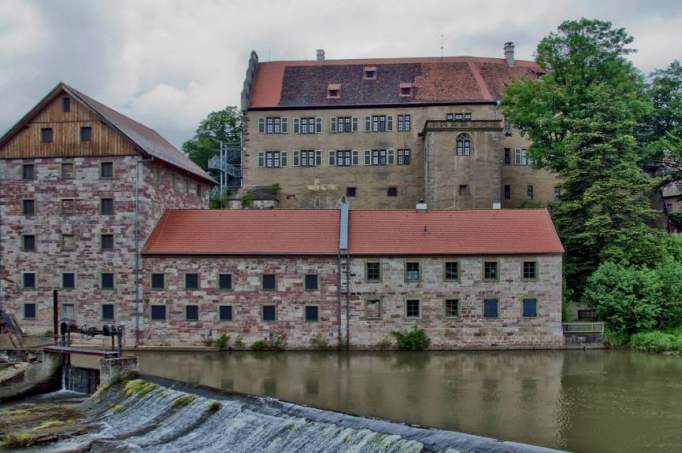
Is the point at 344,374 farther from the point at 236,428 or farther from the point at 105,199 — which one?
the point at 105,199

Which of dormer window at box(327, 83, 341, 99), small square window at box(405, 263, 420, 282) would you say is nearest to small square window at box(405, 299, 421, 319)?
small square window at box(405, 263, 420, 282)

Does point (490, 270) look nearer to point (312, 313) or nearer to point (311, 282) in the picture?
point (311, 282)

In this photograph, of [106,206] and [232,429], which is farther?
[106,206]

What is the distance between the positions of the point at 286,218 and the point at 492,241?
11.0 m

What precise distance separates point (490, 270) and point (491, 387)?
10040 mm

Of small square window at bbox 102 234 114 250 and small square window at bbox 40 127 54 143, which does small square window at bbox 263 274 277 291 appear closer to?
small square window at bbox 102 234 114 250

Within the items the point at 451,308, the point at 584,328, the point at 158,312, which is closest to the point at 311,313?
the point at 451,308

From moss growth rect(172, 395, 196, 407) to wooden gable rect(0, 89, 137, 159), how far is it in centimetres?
1661

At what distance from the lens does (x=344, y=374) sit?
26.5 meters

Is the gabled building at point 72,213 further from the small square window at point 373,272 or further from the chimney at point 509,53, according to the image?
the chimney at point 509,53

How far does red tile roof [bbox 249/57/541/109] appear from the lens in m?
55.8

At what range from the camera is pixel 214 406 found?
20484mm

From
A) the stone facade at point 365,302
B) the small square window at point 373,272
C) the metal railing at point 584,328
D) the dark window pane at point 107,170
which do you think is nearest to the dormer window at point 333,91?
the dark window pane at point 107,170

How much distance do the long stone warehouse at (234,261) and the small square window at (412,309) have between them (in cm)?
6
